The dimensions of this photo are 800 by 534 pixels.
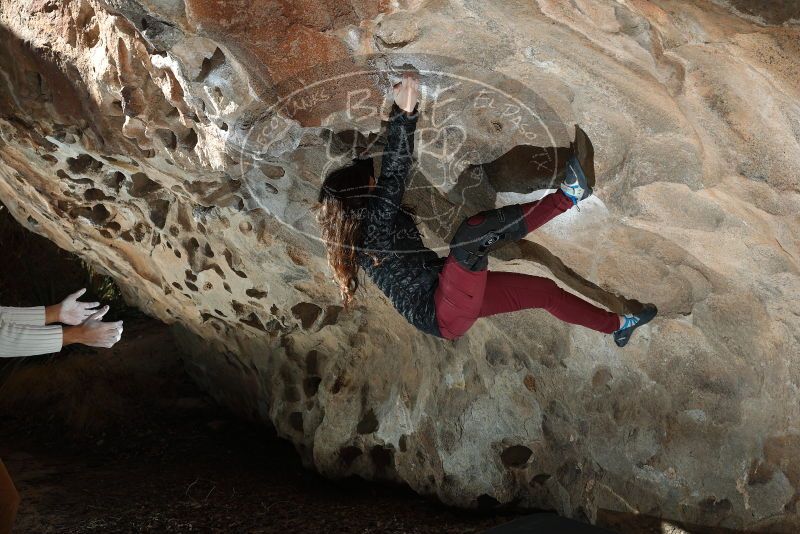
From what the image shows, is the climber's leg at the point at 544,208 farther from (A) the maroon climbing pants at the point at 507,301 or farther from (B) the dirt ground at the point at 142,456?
(B) the dirt ground at the point at 142,456

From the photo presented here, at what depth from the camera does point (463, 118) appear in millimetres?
2404

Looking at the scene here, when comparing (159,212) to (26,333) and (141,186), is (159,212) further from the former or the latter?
(26,333)

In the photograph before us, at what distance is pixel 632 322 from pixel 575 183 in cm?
73

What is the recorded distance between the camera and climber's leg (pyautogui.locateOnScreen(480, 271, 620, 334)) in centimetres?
253

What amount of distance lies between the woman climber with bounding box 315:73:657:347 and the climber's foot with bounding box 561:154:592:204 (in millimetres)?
65

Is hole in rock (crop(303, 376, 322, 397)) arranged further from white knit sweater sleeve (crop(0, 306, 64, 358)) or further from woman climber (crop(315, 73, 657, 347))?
white knit sweater sleeve (crop(0, 306, 64, 358))

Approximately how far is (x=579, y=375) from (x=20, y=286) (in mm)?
5346

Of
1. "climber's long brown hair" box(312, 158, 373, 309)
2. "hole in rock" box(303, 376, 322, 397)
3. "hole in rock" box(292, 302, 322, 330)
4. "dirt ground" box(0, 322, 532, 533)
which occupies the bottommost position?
"dirt ground" box(0, 322, 532, 533)

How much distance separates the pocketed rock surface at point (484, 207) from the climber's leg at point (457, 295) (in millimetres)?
355

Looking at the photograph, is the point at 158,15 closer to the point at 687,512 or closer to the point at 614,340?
the point at 614,340

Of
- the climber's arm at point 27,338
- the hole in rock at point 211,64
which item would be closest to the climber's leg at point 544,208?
the hole in rock at point 211,64

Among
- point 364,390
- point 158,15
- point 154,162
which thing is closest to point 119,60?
point 154,162

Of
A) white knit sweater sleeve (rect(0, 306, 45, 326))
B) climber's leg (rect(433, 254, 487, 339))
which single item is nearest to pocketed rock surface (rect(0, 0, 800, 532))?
climber's leg (rect(433, 254, 487, 339))

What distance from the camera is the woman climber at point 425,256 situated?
2.32 meters
